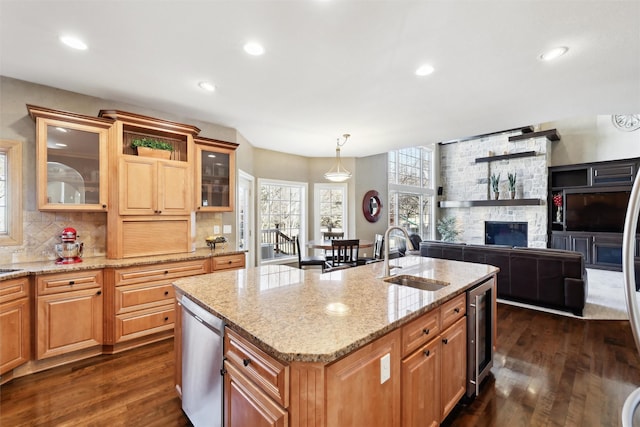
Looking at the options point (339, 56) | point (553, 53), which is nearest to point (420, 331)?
point (339, 56)

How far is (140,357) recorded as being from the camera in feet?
8.80

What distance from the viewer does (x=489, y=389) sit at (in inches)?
→ 86.9

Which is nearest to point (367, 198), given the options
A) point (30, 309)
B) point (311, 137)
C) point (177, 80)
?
point (311, 137)

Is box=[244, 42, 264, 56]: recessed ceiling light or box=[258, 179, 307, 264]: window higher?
box=[244, 42, 264, 56]: recessed ceiling light

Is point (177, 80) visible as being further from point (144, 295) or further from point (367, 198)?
point (367, 198)

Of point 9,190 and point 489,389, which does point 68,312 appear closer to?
point 9,190

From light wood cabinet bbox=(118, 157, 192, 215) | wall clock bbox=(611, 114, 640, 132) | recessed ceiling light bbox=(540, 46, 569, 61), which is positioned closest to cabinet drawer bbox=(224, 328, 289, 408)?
light wood cabinet bbox=(118, 157, 192, 215)

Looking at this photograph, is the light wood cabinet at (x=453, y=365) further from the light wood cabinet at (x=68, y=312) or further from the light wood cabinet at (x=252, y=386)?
the light wood cabinet at (x=68, y=312)

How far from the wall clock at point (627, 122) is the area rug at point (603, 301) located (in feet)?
11.1

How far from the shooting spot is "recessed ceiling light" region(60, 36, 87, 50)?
2023mm

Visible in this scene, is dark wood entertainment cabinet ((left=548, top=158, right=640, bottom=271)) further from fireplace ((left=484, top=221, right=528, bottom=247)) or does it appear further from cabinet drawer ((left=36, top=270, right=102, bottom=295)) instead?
cabinet drawer ((left=36, top=270, right=102, bottom=295))

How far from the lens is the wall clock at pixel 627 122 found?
636 centimetres

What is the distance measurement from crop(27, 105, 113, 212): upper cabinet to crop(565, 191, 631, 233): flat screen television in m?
9.34

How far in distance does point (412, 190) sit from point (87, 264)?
24.0 ft
